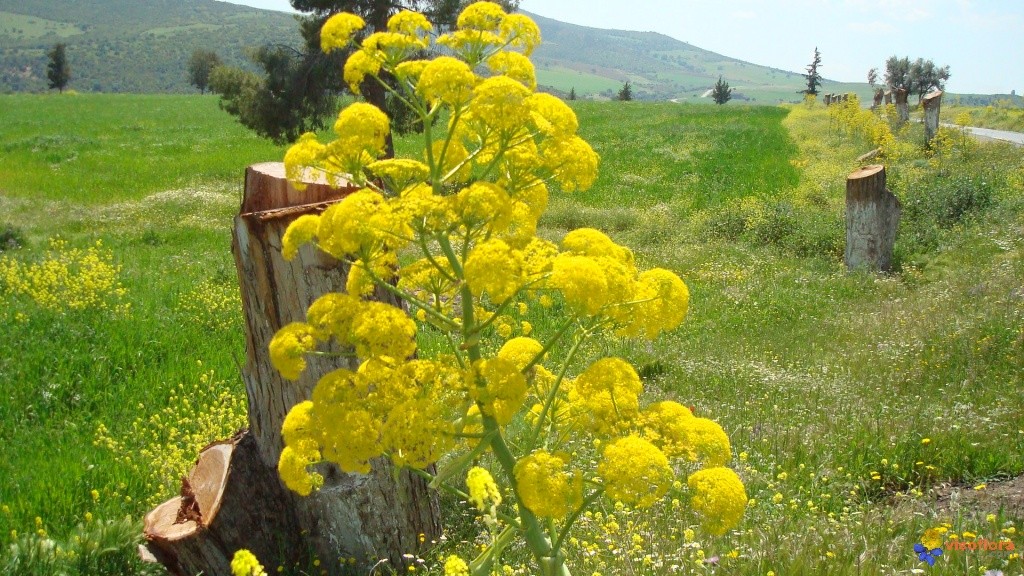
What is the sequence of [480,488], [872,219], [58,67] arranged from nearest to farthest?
[480,488]
[872,219]
[58,67]

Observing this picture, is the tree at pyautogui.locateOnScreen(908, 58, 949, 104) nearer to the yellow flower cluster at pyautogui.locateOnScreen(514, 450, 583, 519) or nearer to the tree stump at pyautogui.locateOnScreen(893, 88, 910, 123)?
the tree stump at pyautogui.locateOnScreen(893, 88, 910, 123)

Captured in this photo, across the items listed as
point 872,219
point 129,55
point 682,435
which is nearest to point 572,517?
point 682,435

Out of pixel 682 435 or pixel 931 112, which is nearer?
pixel 682 435

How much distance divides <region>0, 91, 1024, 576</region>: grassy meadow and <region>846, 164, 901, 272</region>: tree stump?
→ 1.54 feet

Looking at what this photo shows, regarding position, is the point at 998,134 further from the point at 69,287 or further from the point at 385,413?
the point at 385,413

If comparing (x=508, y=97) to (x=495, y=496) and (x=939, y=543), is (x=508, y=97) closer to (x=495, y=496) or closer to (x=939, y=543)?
(x=495, y=496)

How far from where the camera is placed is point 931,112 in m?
20.1

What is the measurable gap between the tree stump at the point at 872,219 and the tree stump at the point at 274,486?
8.88m

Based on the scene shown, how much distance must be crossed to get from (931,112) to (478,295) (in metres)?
22.1

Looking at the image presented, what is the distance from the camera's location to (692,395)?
627cm

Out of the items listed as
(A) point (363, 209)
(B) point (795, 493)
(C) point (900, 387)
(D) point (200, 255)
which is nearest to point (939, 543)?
(B) point (795, 493)

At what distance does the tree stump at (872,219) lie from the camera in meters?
10.4

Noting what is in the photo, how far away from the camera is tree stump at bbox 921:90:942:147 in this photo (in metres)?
19.9

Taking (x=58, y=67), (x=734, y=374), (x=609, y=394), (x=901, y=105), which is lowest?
(x=734, y=374)
